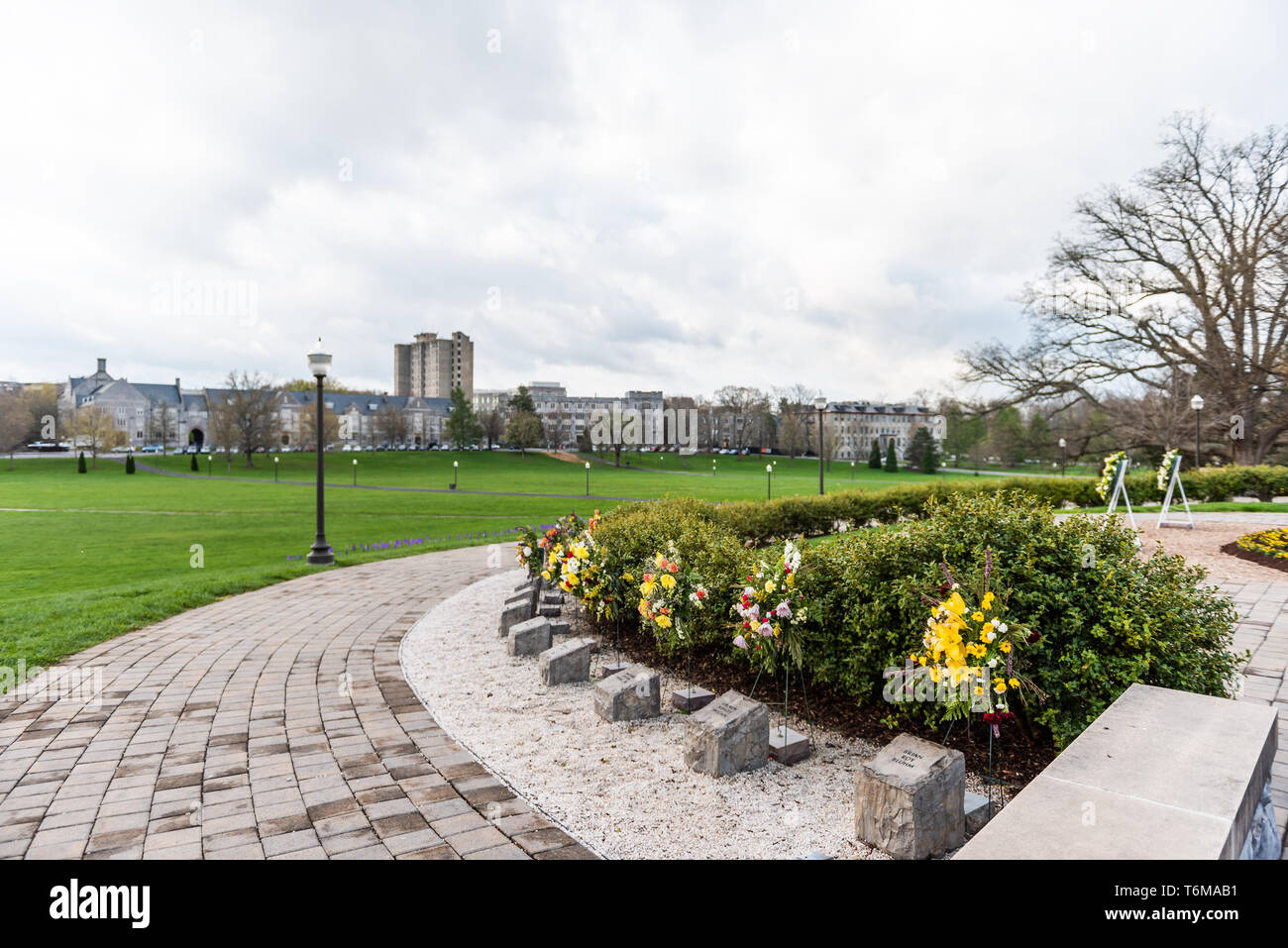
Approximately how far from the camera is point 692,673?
5961 millimetres

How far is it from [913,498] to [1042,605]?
13734 millimetres

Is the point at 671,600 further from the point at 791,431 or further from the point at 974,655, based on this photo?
the point at 791,431

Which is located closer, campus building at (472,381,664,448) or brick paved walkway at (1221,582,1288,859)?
brick paved walkway at (1221,582,1288,859)

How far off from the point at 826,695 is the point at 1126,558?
2.31 m

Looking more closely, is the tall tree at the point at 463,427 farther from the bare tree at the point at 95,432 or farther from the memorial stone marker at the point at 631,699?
the memorial stone marker at the point at 631,699

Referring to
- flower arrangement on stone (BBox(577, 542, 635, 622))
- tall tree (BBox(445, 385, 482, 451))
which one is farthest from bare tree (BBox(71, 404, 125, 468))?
flower arrangement on stone (BBox(577, 542, 635, 622))

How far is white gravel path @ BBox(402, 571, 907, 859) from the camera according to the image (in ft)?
10.8

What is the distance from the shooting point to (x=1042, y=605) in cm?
405

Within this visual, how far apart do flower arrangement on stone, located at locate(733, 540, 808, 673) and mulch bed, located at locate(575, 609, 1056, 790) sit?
41 centimetres

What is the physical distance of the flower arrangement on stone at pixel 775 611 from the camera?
4.63 metres

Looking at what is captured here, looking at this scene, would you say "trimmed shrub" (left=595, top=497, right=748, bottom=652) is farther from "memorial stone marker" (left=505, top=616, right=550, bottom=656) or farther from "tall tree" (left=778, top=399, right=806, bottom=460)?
"tall tree" (left=778, top=399, right=806, bottom=460)

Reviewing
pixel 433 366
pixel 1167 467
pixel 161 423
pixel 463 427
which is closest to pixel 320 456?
pixel 1167 467
